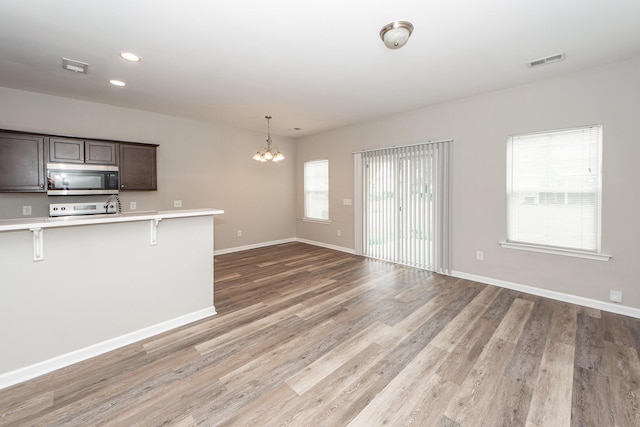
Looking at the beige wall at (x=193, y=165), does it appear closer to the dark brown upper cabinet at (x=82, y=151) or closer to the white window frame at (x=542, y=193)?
the dark brown upper cabinet at (x=82, y=151)

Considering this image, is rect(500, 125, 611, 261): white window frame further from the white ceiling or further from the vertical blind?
the vertical blind

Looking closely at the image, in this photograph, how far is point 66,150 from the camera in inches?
150

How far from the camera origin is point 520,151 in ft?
11.9

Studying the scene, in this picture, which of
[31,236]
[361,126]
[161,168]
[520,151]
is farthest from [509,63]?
[161,168]

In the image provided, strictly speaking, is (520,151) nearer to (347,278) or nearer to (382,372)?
(347,278)

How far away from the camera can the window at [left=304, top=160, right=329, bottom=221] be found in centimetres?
647

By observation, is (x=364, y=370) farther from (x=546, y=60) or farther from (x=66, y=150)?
(x=66, y=150)

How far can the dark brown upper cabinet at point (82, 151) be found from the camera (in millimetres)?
3742

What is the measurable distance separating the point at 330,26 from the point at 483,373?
10.0ft

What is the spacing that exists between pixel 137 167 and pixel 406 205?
182 inches

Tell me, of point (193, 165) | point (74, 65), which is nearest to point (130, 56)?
point (74, 65)

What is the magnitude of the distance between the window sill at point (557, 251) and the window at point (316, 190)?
3705mm

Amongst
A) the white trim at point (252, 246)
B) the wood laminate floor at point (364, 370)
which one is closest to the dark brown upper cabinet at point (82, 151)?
the white trim at point (252, 246)

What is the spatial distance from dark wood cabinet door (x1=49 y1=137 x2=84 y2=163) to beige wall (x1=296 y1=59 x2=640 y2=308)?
15.6 ft
